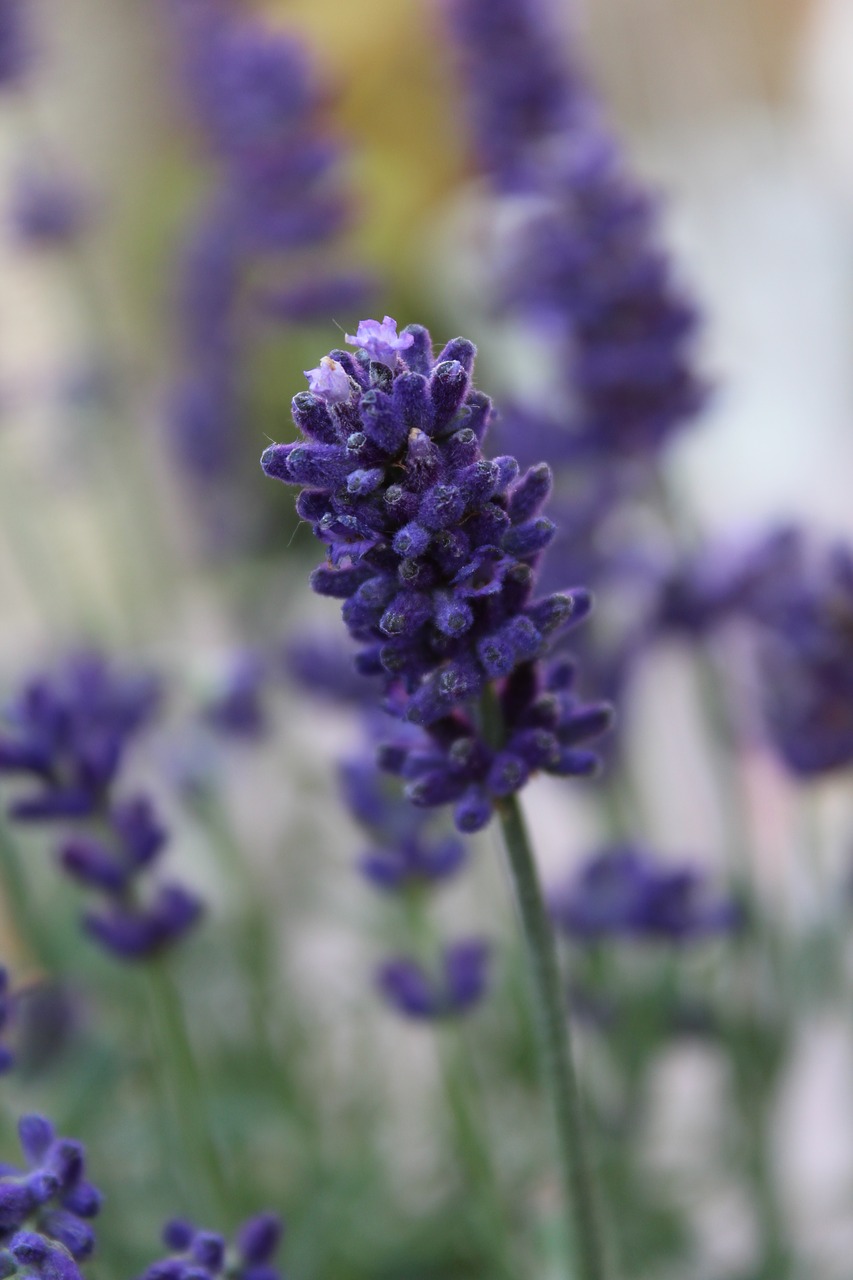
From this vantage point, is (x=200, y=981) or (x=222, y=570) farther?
(x=222, y=570)

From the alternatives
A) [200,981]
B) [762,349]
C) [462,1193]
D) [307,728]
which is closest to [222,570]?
[307,728]

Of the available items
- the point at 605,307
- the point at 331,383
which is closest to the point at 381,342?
the point at 331,383

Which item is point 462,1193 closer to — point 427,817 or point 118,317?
point 427,817

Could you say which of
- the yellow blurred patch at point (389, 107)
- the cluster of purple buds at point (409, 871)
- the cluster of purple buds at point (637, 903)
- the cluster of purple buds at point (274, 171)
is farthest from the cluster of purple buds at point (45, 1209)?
the yellow blurred patch at point (389, 107)

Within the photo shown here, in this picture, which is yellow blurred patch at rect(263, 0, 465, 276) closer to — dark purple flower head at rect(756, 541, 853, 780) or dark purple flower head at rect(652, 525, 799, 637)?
dark purple flower head at rect(652, 525, 799, 637)

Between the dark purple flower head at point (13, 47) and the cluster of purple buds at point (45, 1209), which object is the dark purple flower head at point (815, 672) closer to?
the cluster of purple buds at point (45, 1209)

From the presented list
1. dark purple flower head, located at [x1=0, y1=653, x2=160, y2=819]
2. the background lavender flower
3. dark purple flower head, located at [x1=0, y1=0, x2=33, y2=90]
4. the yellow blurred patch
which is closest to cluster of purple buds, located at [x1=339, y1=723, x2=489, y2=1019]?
dark purple flower head, located at [x1=0, y1=653, x2=160, y2=819]

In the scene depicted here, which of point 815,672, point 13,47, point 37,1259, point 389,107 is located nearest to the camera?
point 37,1259

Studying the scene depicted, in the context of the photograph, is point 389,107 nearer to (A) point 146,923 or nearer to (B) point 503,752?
(A) point 146,923
